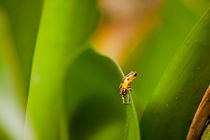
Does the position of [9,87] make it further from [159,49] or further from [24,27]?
[159,49]

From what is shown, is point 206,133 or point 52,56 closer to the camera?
point 206,133

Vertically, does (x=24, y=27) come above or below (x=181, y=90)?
above

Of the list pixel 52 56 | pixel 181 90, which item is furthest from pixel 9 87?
pixel 181 90

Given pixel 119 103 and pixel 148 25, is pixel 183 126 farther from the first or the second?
pixel 148 25

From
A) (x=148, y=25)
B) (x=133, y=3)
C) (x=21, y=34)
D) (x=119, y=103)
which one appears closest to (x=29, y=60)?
(x=21, y=34)

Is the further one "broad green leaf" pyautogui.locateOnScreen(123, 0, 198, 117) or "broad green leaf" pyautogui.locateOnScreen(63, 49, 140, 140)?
"broad green leaf" pyautogui.locateOnScreen(123, 0, 198, 117)

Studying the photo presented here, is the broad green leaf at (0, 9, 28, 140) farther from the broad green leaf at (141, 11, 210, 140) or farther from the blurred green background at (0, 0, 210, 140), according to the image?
the broad green leaf at (141, 11, 210, 140)

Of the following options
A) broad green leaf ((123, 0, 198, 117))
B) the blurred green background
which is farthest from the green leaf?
broad green leaf ((123, 0, 198, 117))
